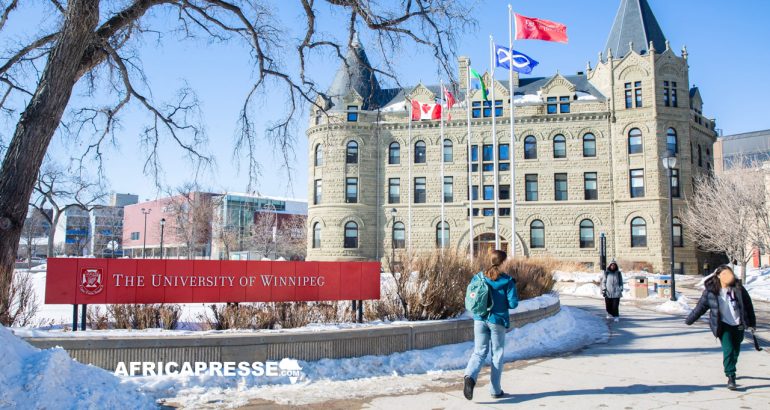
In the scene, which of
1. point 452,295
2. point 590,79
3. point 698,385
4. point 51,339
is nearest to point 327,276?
point 452,295

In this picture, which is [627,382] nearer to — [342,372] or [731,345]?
[731,345]

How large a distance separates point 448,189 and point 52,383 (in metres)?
39.0

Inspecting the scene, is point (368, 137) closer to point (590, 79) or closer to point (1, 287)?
point (590, 79)

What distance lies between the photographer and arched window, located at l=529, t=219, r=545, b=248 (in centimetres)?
4159

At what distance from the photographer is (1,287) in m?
8.03

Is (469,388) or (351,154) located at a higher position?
(351,154)

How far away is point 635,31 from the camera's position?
4206cm

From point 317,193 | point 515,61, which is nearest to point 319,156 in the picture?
point 317,193

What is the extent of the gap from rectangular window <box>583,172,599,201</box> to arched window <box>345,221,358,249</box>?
54.1ft

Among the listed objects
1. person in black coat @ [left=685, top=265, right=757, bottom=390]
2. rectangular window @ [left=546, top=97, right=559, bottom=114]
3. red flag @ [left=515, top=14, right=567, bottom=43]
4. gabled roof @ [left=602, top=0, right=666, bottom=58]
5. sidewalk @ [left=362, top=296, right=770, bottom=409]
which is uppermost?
gabled roof @ [left=602, top=0, right=666, bottom=58]

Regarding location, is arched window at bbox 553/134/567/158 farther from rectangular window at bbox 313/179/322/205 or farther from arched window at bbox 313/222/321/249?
arched window at bbox 313/222/321/249

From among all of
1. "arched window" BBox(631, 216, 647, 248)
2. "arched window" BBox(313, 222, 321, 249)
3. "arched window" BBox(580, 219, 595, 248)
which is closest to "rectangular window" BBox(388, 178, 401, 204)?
"arched window" BBox(313, 222, 321, 249)

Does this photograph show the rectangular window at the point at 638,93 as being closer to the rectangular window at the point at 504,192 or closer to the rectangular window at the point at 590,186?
the rectangular window at the point at 590,186

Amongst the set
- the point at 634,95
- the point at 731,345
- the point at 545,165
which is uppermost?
the point at 634,95
